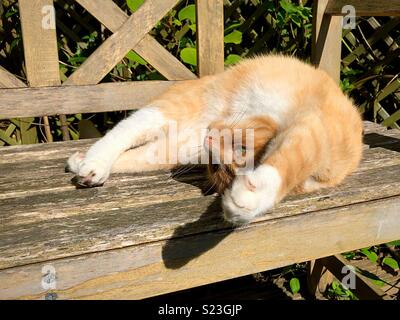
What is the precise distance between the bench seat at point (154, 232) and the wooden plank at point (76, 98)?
1.54 ft

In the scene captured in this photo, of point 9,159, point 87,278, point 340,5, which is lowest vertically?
point 87,278

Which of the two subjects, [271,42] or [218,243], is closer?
[218,243]

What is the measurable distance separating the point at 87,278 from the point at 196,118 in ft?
2.84

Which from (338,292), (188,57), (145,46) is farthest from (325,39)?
(338,292)

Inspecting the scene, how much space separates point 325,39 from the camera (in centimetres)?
189

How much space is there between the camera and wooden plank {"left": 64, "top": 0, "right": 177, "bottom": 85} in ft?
5.66

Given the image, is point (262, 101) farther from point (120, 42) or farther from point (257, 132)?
point (120, 42)

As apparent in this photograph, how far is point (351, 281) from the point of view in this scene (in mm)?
1810

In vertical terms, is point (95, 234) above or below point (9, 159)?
below

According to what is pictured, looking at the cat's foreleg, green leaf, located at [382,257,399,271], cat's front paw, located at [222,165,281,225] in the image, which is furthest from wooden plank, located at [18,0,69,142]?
green leaf, located at [382,257,399,271]

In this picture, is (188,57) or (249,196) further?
(188,57)

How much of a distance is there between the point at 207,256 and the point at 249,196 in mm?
198

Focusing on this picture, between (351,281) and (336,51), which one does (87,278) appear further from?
(336,51)

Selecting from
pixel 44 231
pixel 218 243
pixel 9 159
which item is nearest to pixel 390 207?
pixel 218 243
